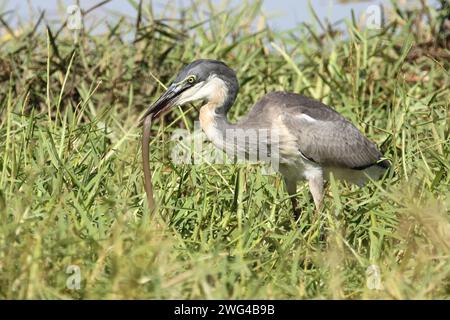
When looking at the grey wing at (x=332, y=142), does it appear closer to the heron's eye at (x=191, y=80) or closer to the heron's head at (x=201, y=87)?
the heron's head at (x=201, y=87)

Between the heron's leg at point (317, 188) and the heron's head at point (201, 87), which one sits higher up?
the heron's head at point (201, 87)

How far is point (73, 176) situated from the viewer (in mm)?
5875

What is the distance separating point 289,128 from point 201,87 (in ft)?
1.98

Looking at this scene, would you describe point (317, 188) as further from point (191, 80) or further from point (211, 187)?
point (191, 80)

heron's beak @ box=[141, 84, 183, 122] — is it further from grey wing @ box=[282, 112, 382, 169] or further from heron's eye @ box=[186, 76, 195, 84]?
grey wing @ box=[282, 112, 382, 169]

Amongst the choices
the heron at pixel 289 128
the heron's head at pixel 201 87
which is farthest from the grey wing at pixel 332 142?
the heron's head at pixel 201 87

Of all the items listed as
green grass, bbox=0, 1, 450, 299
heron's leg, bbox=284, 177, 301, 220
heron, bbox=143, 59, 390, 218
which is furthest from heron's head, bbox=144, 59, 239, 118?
heron's leg, bbox=284, 177, 301, 220

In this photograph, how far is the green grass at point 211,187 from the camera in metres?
4.73

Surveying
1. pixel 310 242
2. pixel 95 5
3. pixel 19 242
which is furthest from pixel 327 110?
pixel 19 242

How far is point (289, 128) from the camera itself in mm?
6871

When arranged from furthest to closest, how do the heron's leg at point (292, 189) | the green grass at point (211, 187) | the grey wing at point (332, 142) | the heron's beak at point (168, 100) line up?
the grey wing at point (332, 142), the heron's leg at point (292, 189), the heron's beak at point (168, 100), the green grass at point (211, 187)

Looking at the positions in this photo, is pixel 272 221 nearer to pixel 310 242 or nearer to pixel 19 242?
pixel 310 242

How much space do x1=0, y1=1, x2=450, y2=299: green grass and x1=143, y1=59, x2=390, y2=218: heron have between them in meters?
0.16
